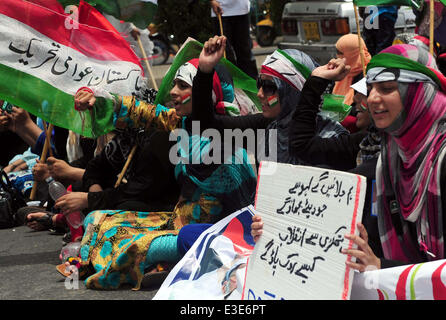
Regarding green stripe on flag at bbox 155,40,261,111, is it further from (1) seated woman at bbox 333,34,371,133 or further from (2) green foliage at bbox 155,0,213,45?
(2) green foliage at bbox 155,0,213,45

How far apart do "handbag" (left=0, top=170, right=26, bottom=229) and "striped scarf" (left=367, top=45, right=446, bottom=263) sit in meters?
3.99

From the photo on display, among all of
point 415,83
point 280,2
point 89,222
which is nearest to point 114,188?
point 89,222

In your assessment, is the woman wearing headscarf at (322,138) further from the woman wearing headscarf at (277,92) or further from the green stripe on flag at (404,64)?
the green stripe on flag at (404,64)

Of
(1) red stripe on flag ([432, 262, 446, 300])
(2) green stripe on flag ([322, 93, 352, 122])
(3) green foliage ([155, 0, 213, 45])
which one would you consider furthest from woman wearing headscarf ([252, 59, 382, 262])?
(3) green foliage ([155, 0, 213, 45])

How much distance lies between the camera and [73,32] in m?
5.19

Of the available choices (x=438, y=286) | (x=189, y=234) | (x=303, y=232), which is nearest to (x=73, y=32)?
(x=189, y=234)

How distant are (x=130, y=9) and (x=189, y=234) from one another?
2259 millimetres

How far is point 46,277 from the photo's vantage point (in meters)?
4.66

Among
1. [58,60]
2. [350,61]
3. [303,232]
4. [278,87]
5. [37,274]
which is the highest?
[58,60]

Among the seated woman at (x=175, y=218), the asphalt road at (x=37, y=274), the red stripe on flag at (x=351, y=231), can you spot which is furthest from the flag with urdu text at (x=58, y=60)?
the red stripe on flag at (x=351, y=231)

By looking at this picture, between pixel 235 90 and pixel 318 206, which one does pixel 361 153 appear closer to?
pixel 318 206

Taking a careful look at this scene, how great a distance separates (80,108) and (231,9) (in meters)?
3.78

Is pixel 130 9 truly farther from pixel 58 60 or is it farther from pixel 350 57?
pixel 350 57

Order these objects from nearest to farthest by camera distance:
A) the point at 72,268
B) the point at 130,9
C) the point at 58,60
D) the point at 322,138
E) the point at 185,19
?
the point at 322,138
the point at 72,268
the point at 58,60
the point at 130,9
the point at 185,19
